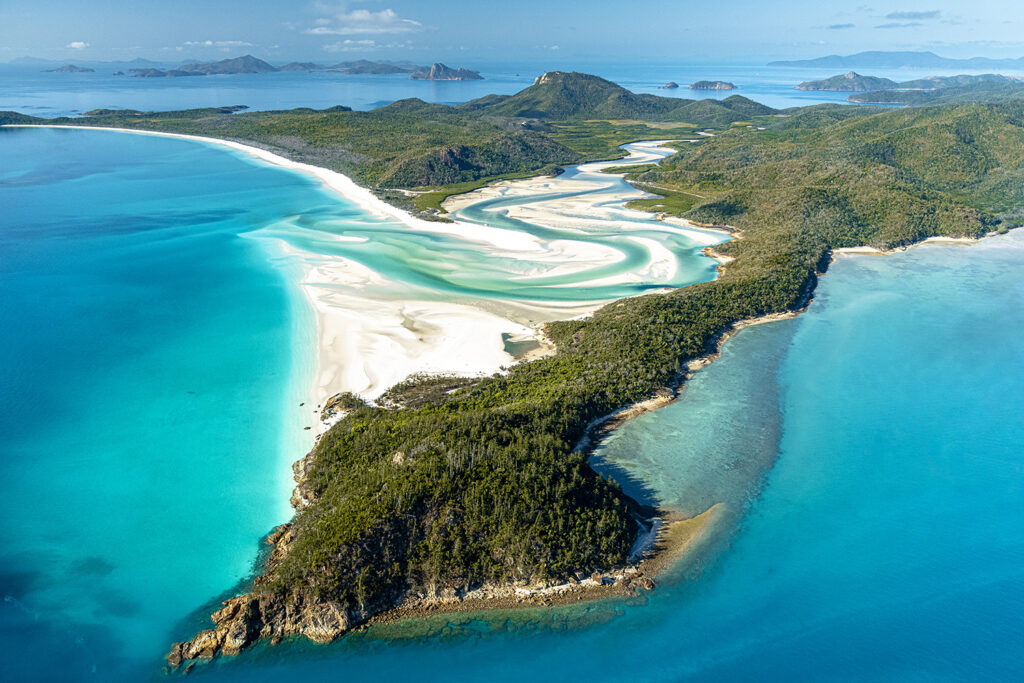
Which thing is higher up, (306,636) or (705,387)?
(705,387)

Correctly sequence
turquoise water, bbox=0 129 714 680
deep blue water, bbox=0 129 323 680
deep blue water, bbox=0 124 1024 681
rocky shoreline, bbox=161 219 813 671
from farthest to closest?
turquoise water, bbox=0 129 714 680
deep blue water, bbox=0 129 323 680
deep blue water, bbox=0 124 1024 681
rocky shoreline, bbox=161 219 813 671

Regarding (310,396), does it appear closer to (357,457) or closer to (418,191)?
(357,457)

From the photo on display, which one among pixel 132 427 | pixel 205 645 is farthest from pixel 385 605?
pixel 132 427

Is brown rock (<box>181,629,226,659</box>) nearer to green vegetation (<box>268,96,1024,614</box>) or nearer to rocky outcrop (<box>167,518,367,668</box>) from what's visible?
rocky outcrop (<box>167,518,367,668</box>)

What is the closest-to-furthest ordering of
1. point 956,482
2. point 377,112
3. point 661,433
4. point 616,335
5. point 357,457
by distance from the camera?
point 357,457 < point 956,482 < point 661,433 < point 616,335 < point 377,112

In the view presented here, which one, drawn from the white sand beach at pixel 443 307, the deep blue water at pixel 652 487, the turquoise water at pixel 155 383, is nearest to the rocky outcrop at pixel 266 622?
the deep blue water at pixel 652 487

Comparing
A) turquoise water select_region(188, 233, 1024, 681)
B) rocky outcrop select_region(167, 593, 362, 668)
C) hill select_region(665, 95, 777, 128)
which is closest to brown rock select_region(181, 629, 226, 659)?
rocky outcrop select_region(167, 593, 362, 668)

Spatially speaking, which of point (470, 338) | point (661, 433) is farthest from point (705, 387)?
point (470, 338)
